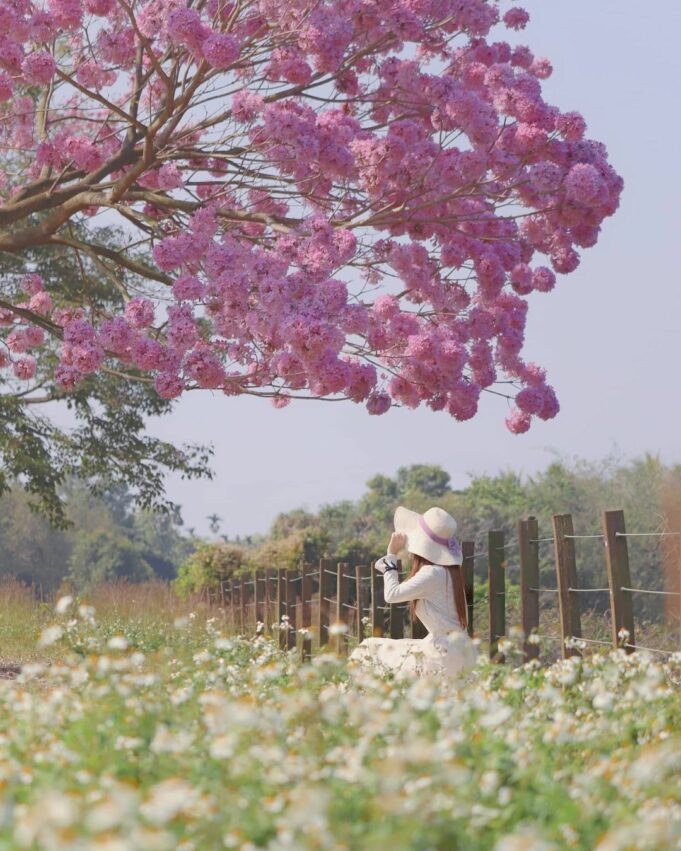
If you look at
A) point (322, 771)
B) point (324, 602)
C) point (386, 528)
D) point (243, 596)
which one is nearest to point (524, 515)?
point (386, 528)

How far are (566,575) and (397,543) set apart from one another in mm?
1325

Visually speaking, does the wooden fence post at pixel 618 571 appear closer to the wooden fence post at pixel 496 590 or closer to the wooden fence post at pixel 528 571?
the wooden fence post at pixel 528 571

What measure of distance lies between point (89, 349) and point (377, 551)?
676 inches

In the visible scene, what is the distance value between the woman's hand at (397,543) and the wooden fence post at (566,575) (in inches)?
44.5

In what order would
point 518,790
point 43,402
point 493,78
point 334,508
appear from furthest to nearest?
point 334,508 → point 43,402 → point 493,78 → point 518,790

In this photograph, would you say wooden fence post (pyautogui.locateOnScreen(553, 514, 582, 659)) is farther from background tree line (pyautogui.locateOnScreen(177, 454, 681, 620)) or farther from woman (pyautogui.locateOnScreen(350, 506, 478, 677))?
background tree line (pyautogui.locateOnScreen(177, 454, 681, 620))

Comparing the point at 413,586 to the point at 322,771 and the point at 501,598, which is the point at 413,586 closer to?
the point at 501,598

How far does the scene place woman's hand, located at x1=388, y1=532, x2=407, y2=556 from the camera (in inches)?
355

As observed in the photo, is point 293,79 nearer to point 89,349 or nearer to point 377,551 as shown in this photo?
point 89,349

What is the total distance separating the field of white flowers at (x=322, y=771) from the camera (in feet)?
10.6

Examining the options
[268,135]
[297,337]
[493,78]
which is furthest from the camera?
[493,78]

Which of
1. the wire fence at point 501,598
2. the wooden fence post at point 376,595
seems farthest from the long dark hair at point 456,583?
the wooden fence post at point 376,595

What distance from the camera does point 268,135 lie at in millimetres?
10070

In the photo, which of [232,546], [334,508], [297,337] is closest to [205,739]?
[297,337]
